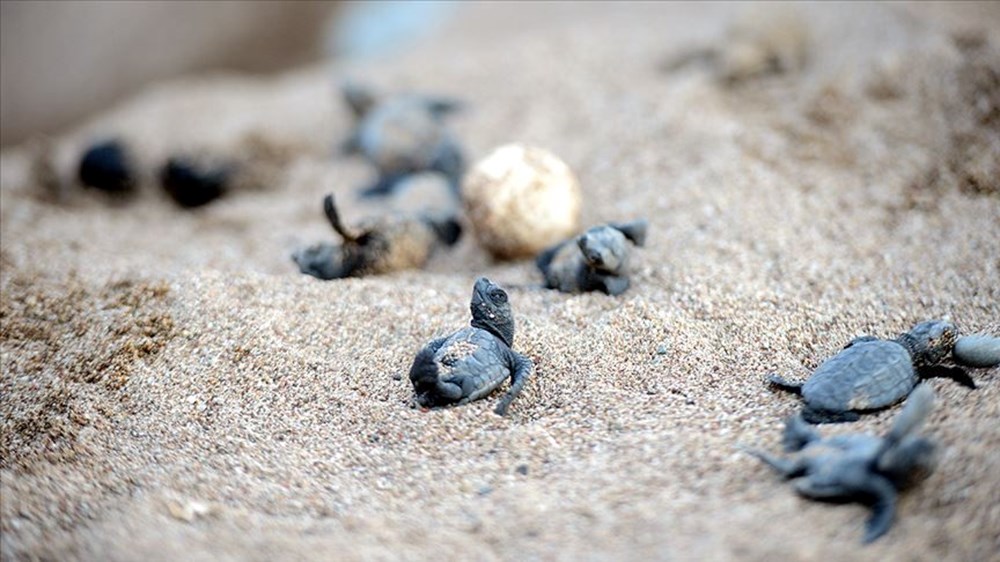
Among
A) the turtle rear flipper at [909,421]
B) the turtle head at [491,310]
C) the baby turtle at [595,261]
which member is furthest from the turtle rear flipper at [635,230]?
the turtle rear flipper at [909,421]

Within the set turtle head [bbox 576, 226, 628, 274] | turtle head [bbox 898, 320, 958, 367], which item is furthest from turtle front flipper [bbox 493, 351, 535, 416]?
turtle head [bbox 898, 320, 958, 367]

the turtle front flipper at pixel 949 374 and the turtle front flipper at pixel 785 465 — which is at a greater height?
the turtle front flipper at pixel 949 374

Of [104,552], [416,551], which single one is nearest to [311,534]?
[416,551]

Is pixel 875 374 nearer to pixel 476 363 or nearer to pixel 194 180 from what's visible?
pixel 476 363

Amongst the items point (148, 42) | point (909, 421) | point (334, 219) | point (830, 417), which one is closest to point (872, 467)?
point (909, 421)

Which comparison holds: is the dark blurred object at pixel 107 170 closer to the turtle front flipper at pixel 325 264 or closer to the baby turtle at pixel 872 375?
the turtle front flipper at pixel 325 264

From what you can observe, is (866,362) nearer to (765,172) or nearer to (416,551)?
(416,551)
